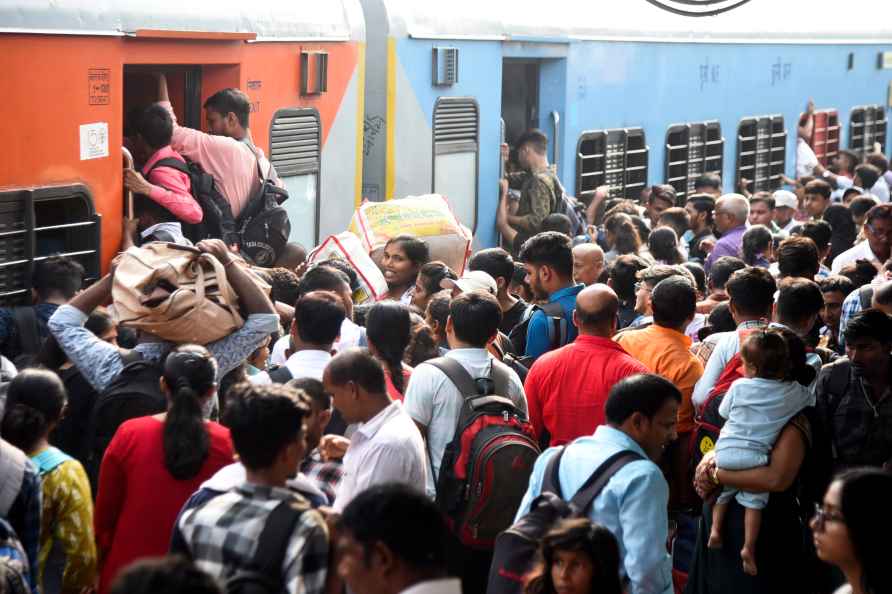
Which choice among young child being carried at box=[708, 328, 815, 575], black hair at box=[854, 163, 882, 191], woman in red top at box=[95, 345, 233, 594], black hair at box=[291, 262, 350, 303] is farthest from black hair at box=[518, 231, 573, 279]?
black hair at box=[854, 163, 882, 191]

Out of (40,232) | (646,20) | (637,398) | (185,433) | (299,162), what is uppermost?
(646,20)

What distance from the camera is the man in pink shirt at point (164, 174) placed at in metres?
6.17

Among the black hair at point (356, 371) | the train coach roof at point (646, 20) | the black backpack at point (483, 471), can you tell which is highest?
the train coach roof at point (646, 20)

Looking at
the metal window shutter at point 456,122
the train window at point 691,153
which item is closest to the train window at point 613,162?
the train window at point 691,153

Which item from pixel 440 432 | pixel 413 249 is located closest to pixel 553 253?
pixel 413 249

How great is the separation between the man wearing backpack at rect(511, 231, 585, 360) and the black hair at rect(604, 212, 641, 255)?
2240 mm

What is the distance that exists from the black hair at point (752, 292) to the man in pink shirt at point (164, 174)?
2.41 metres

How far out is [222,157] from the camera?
6.56 metres

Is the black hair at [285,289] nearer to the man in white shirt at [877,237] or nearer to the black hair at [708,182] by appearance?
the man in white shirt at [877,237]

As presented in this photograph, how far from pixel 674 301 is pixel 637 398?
1488 millimetres

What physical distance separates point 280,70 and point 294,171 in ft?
1.90

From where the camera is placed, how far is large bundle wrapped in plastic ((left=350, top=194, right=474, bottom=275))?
7.49 metres

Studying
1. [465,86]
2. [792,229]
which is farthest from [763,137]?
[465,86]

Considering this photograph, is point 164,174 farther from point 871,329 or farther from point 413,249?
point 871,329
